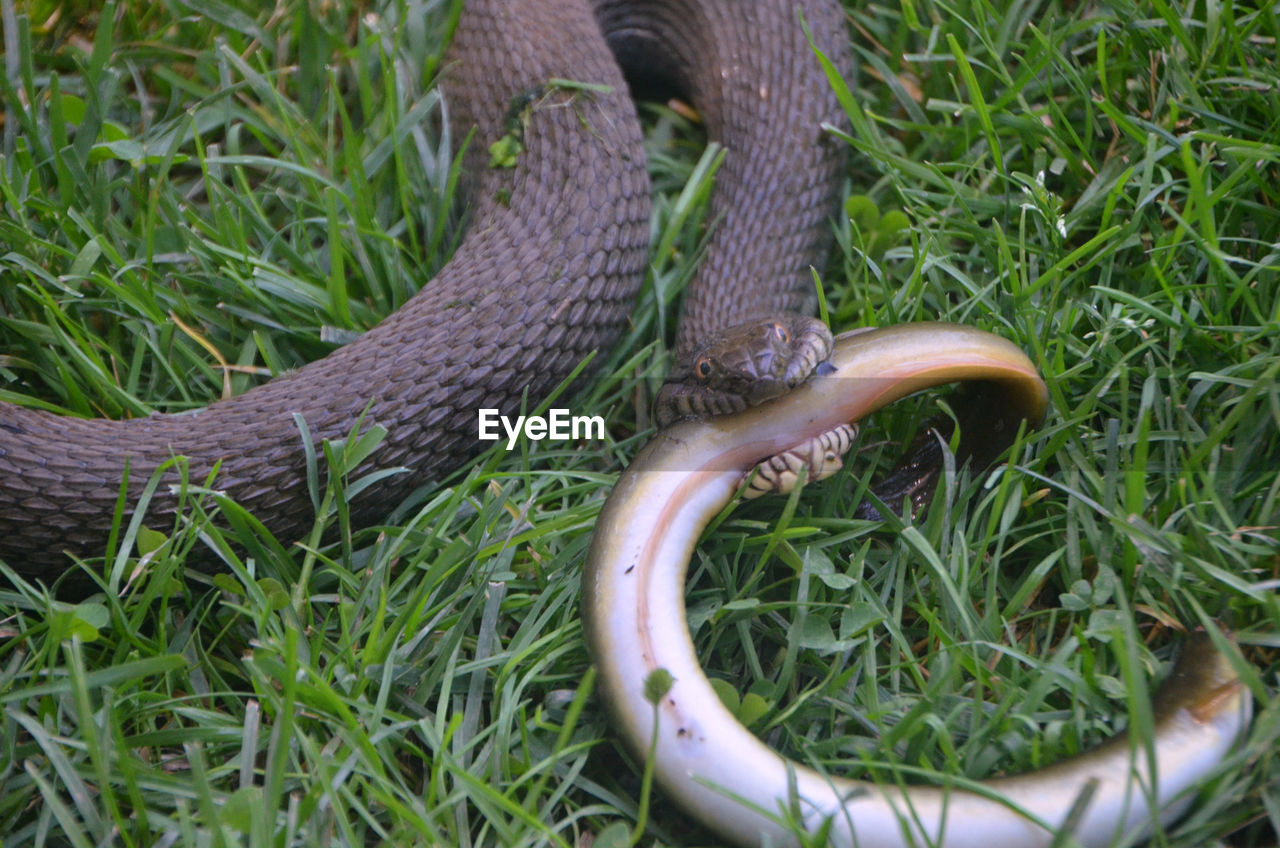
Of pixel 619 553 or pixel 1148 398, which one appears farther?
pixel 1148 398

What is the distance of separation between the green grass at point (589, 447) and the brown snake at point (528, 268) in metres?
0.16

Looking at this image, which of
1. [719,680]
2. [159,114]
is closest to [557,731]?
[719,680]

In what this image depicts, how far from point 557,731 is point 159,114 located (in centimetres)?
298

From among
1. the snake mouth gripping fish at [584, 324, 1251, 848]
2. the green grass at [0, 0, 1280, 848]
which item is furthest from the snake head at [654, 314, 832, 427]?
the green grass at [0, 0, 1280, 848]

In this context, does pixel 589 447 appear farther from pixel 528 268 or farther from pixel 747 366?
pixel 747 366

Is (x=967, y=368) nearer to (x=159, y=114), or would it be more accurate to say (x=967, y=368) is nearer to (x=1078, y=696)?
(x=1078, y=696)

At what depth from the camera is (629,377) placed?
3.57 meters

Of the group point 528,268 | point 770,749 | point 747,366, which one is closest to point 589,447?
point 528,268

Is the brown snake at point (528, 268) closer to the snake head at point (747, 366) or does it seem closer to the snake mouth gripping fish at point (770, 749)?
the snake head at point (747, 366)

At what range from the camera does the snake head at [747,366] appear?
2.79m

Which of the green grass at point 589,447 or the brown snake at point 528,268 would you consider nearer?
the green grass at point 589,447

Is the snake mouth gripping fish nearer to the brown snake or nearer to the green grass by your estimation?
the green grass

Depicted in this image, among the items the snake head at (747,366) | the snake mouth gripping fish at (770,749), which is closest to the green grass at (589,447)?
the snake mouth gripping fish at (770,749)

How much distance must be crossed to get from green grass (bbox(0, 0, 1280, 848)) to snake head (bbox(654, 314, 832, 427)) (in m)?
0.35
